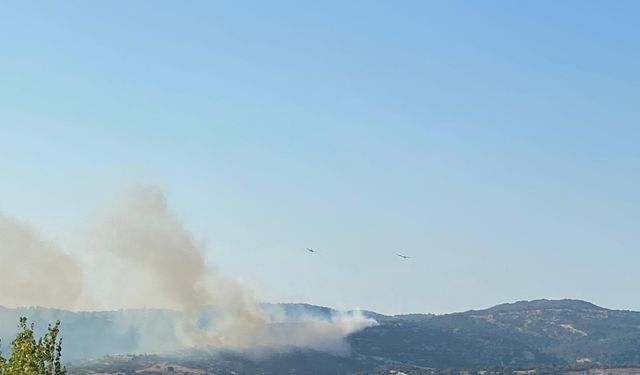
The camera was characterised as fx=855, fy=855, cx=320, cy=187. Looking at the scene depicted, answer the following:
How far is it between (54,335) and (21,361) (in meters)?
4.76

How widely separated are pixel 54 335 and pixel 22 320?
648cm

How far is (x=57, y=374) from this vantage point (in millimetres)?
97750

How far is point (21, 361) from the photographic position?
97.8 metres

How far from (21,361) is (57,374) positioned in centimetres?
439

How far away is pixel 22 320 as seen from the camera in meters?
92.2

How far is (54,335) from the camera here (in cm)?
9794

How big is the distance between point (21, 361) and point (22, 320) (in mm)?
8124

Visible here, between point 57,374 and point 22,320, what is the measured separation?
917 cm
